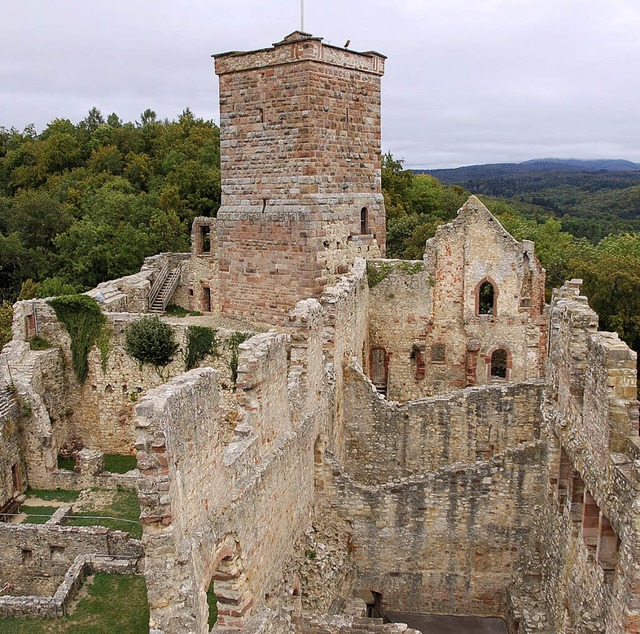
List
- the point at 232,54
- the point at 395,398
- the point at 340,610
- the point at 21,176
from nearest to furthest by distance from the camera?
the point at 340,610, the point at 232,54, the point at 395,398, the point at 21,176

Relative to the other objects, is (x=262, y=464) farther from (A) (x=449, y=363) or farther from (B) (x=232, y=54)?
(B) (x=232, y=54)

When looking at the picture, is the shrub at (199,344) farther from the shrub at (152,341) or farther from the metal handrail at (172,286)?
the metal handrail at (172,286)

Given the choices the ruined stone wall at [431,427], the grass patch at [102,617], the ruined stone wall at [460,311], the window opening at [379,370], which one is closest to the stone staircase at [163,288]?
the window opening at [379,370]

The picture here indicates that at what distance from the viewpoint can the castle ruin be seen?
25.4 ft

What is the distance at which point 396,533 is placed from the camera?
11.4 m

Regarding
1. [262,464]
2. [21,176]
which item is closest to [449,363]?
[262,464]

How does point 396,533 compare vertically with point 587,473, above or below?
below

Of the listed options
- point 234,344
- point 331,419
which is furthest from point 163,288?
point 331,419

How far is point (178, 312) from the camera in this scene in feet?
71.5

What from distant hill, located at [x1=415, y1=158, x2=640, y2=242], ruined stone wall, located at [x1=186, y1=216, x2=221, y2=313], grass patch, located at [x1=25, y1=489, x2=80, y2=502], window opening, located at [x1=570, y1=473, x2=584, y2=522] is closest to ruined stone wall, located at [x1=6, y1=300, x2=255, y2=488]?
grass patch, located at [x1=25, y1=489, x2=80, y2=502]

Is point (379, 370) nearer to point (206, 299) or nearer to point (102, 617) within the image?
point (206, 299)

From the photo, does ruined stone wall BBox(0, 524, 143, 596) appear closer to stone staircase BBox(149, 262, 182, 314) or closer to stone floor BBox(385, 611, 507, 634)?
stone floor BBox(385, 611, 507, 634)

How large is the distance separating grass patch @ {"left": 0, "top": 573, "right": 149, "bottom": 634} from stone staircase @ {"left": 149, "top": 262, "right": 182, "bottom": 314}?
10743mm

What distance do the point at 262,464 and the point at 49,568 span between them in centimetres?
716
